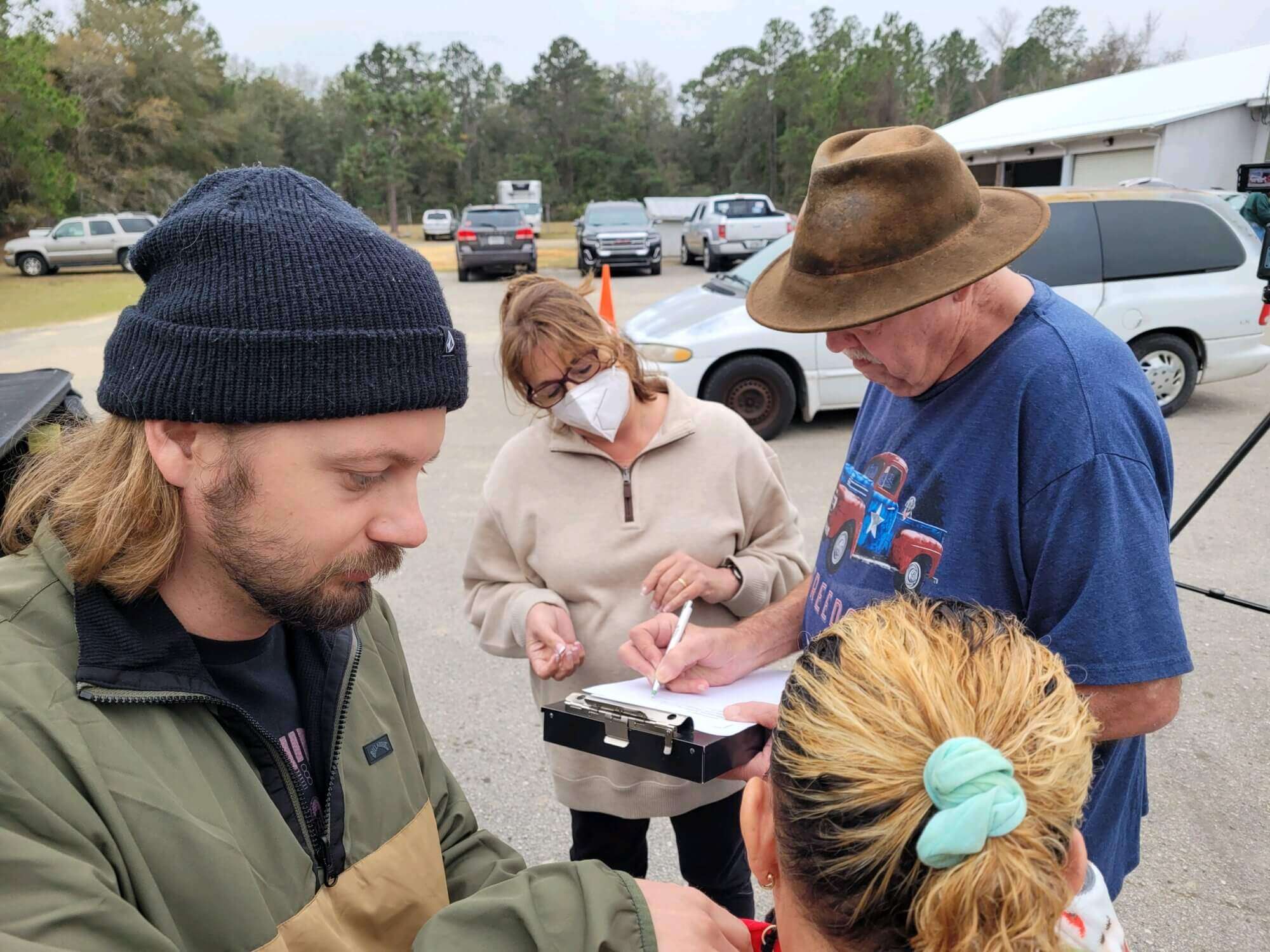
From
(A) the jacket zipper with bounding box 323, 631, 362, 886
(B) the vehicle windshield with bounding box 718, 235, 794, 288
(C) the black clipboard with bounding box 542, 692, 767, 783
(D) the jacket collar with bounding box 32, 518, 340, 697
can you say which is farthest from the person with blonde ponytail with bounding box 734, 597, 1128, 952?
(B) the vehicle windshield with bounding box 718, 235, 794, 288

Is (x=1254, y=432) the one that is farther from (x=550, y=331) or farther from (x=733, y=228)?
(x=733, y=228)

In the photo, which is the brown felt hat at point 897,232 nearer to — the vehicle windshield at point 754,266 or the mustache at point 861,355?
the mustache at point 861,355

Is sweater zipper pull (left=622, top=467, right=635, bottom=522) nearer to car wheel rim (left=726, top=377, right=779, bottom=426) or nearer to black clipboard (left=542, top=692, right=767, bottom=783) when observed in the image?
black clipboard (left=542, top=692, right=767, bottom=783)

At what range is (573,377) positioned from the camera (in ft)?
7.90

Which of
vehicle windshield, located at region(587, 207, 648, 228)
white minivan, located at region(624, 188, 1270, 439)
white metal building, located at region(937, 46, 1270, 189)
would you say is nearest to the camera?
white minivan, located at region(624, 188, 1270, 439)

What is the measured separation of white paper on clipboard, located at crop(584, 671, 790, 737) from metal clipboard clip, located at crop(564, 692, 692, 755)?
22mm

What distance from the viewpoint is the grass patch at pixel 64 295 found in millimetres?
18250

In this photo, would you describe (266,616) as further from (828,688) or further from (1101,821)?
(1101,821)

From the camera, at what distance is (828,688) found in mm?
1107

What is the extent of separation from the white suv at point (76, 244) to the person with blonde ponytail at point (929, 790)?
30603mm

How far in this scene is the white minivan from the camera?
25.3ft

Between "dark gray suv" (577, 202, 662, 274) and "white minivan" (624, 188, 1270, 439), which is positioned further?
"dark gray suv" (577, 202, 662, 274)

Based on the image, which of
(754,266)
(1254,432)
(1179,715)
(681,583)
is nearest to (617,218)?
(754,266)

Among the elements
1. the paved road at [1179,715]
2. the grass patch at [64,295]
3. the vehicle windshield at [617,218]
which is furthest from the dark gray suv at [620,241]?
the paved road at [1179,715]
